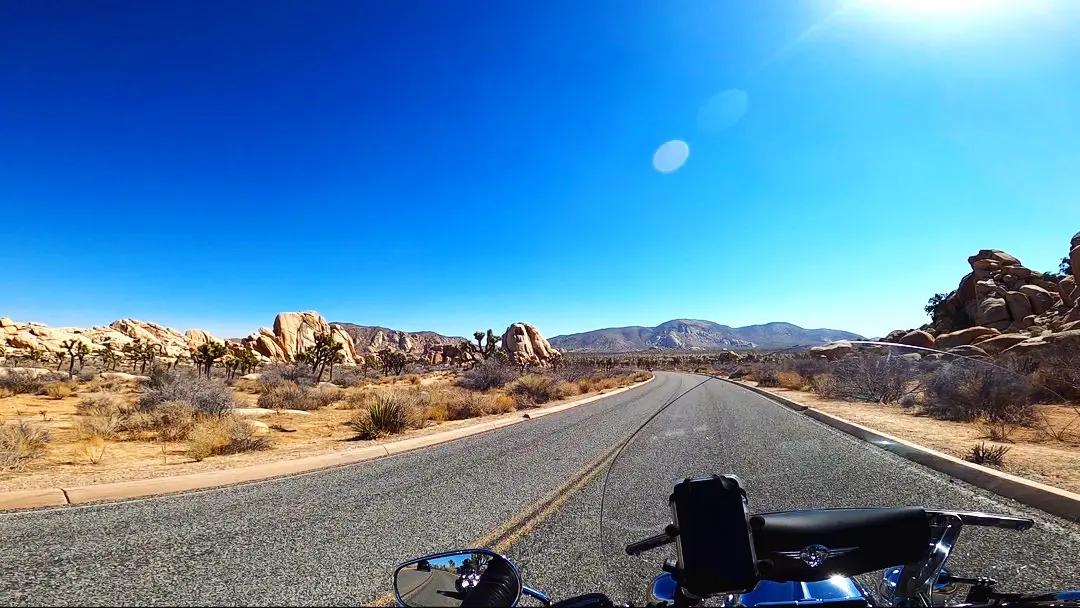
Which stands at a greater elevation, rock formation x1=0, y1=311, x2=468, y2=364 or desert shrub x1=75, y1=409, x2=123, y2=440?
rock formation x1=0, y1=311, x2=468, y2=364

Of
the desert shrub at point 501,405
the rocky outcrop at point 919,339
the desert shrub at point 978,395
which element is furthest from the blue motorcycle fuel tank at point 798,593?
the rocky outcrop at point 919,339

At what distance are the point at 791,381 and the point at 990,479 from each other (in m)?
21.6

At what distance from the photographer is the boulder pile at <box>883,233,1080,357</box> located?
2040cm

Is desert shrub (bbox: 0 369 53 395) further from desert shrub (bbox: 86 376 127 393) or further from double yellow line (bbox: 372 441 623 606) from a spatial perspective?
double yellow line (bbox: 372 441 623 606)

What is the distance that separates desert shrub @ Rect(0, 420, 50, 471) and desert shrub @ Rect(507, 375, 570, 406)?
12.7 metres

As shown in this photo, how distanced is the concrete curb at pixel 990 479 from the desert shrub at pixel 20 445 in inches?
489

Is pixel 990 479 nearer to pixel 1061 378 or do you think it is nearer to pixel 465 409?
pixel 1061 378

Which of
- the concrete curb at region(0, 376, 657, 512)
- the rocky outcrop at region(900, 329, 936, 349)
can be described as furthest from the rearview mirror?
the rocky outcrop at region(900, 329, 936, 349)

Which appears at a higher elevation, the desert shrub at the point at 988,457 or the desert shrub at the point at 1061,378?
the desert shrub at the point at 1061,378

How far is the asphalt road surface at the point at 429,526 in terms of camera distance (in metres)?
3.02

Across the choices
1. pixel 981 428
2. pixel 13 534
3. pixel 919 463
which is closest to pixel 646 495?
pixel 919 463

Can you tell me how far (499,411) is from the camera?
15352 millimetres

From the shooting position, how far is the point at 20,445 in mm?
6910

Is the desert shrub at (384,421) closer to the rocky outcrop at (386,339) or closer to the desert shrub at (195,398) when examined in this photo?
the desert shrub at (195,398)
